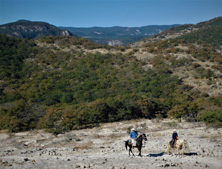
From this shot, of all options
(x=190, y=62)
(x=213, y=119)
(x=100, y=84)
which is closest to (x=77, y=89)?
(x=100, y=84)

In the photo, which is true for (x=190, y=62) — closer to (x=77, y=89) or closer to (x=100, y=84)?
(x=100, y=84)

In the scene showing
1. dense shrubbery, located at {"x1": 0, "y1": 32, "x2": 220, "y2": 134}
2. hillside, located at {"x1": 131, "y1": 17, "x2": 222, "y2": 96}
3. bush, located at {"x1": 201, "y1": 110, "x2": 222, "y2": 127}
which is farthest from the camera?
hillside, located at {"x1": 131, "y1": 17, "x2": 222, "y2": 96}


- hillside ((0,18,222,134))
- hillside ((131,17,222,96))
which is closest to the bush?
hillside ((0,18,222,134))

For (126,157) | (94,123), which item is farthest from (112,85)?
(126,157)

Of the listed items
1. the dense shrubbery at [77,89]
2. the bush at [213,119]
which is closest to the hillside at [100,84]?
the dense shrubbery at [77,89]

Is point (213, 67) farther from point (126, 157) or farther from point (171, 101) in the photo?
point (126, 157)

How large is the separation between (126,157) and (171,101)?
25181 mm

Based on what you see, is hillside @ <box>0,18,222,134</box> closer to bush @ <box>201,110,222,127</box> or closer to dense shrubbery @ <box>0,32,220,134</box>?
dense shrubbery @ <box>0,32,220,134</box>

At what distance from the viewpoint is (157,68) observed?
53.6 m

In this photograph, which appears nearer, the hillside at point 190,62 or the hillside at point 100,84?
the hillside at point 100,84

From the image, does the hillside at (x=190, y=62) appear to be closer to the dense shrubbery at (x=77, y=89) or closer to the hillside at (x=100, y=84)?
the hillside at (x=100, y=84)

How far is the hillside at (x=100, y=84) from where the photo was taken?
102 ft

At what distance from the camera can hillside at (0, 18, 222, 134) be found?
102 feet

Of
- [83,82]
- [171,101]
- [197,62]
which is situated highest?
[197,62]
